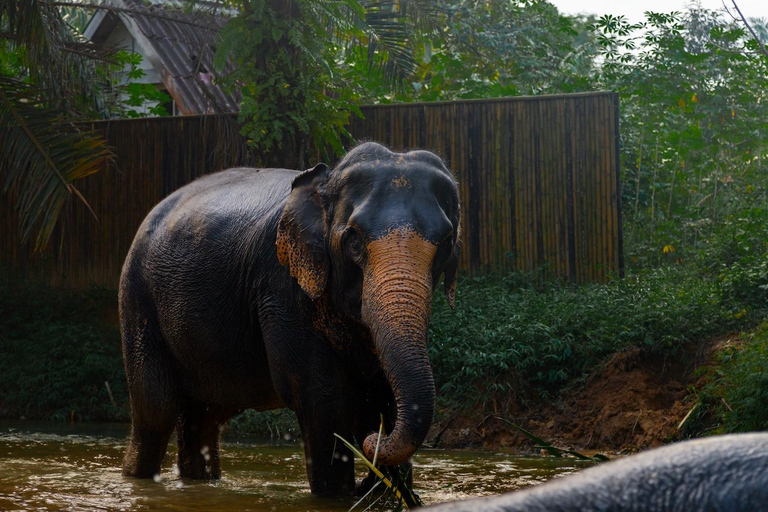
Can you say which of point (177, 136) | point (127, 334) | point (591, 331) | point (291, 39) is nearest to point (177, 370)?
point (127, 334)

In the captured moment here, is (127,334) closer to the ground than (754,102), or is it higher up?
closer to the ground

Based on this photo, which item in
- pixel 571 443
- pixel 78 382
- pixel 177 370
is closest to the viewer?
pixel 177 370

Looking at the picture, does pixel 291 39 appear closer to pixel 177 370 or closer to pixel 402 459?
pixel 177 370

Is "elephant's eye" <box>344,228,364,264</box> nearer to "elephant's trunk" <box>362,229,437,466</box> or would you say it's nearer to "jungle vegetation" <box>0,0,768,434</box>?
"elephant's trunk" <box>362,229,437,466</box>

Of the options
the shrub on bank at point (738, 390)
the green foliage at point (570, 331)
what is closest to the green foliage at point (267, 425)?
the green foliage at point (570, 331)

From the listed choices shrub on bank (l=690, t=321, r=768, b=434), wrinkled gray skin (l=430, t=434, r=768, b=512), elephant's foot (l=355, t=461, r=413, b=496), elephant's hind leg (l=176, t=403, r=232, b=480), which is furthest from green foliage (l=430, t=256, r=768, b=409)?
wrinkled gray skin (l=430, t=434, r=768, b=512)

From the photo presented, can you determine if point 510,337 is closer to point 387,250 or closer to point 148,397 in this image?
Answer: point 148,397

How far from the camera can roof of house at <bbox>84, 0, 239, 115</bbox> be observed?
11.7 m

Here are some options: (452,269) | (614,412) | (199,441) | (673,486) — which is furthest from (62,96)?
(673,486)

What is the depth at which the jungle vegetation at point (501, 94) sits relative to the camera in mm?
8695

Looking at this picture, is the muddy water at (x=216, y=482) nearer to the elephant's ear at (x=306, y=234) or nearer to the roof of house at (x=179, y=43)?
the elephant's ear at (x=306, y=234)

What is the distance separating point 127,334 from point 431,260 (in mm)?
2458

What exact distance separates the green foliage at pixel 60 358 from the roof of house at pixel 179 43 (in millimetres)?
2832

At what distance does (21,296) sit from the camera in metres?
Answer: 12.5
